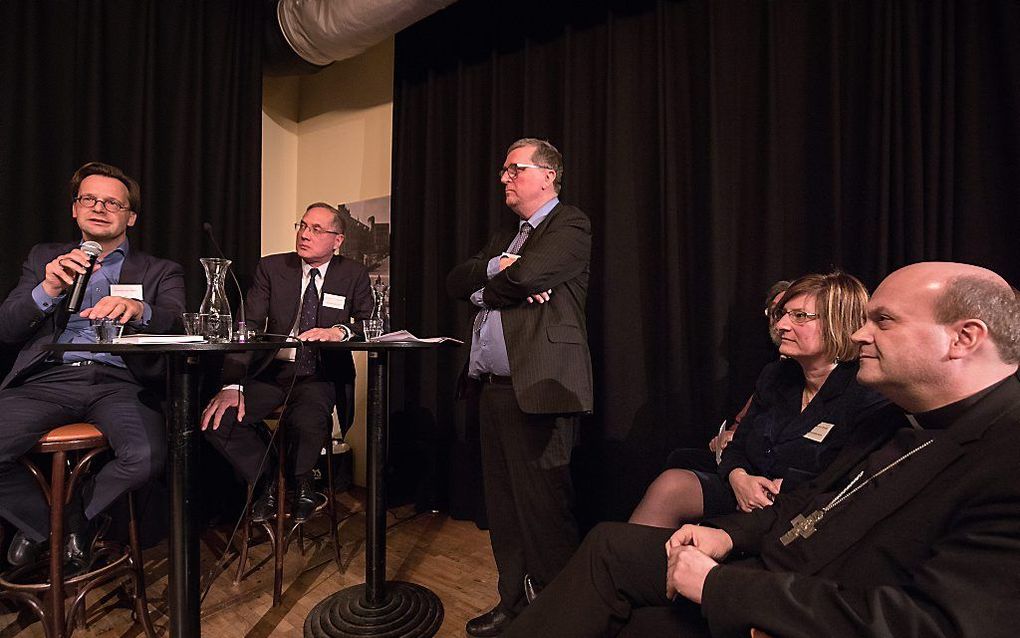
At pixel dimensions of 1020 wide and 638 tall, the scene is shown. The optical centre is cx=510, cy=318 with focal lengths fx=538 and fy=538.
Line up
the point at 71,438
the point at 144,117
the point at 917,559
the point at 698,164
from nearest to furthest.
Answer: the point at 917,559 → the point at 71,438 → the point at 698,164 → the point at 144,117

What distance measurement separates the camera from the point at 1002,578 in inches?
28.3

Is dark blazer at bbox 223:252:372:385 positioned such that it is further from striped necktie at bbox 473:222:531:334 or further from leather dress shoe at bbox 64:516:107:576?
leather dress shoe at bbox 64:516:107:576

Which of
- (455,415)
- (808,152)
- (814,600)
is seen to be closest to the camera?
(814,600)

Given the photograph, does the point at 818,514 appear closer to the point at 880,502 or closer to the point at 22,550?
the point at 880,502

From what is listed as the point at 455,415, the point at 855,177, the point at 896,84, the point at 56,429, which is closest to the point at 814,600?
the point at 855,177

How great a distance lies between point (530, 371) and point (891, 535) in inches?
44.9

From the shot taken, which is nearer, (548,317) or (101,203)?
(548,317)

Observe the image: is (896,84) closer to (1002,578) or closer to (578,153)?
(578,153)

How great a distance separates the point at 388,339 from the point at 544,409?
1.93 feet

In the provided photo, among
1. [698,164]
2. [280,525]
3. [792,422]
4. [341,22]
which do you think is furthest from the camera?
[341,22]

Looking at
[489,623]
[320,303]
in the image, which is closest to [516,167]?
[320,303]

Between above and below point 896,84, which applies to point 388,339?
below

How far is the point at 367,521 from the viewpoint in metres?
1.97

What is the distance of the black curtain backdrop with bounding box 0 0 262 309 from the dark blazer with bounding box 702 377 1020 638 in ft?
10.6
